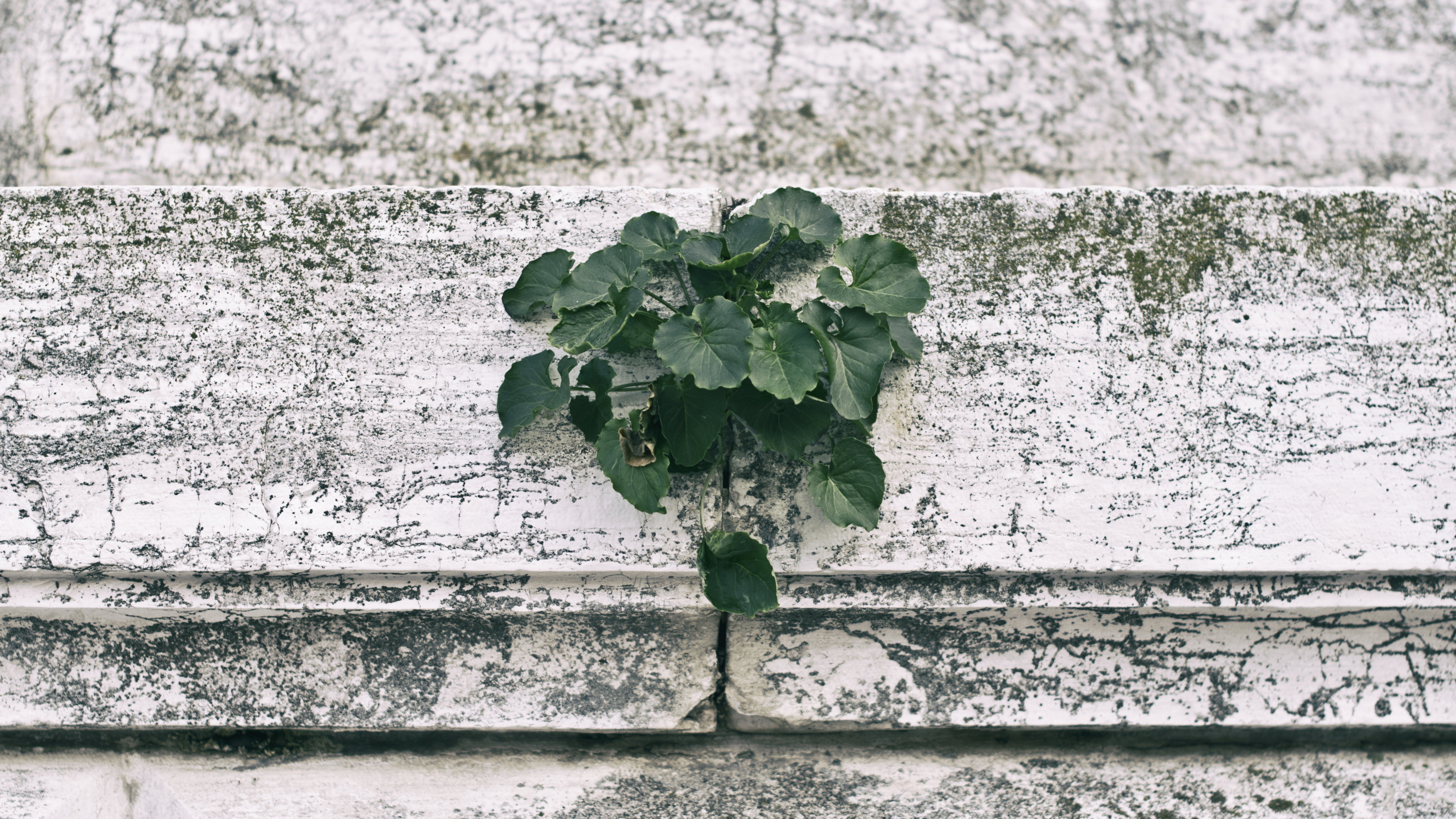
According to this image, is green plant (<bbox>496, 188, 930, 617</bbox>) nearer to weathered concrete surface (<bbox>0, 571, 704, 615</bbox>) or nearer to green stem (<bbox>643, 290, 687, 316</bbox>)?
green stem (<bbox>643, 290, 687, 316</bbox>)

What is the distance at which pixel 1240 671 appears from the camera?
3.55 ft

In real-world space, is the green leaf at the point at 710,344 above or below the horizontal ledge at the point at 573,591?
above

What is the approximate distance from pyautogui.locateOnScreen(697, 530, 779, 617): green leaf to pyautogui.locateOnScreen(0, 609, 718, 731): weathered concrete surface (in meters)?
0.21

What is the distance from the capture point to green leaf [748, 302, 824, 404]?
0.79 metres

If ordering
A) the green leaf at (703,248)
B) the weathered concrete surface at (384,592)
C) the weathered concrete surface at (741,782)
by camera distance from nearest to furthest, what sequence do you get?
the green leaf at (703,248) → the weathered concrete surface at (384,592) → the weathered concrete surface at (741,782)

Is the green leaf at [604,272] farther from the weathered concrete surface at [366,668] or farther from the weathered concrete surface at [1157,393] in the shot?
the weathered concrete surface at [366,668]

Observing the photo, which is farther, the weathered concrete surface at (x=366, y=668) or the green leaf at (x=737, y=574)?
the weathered concrete surface at (x=366, y=668)

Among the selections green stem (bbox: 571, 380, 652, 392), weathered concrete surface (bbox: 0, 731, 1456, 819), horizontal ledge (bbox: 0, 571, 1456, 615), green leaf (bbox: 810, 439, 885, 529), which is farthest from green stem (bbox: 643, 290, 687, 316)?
weathered concrete surface (bbox: 0, 731, 1456, 819)

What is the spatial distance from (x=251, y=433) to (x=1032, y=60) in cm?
171

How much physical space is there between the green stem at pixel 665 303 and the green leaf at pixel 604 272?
22 millimetres

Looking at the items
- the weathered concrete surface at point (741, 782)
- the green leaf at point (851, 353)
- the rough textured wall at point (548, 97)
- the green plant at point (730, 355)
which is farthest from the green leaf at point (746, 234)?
the weathered concrete surface at point (741, 782)

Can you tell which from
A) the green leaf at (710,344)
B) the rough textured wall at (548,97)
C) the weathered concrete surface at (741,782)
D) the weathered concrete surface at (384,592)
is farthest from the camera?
the rough textured wall at (548,97)

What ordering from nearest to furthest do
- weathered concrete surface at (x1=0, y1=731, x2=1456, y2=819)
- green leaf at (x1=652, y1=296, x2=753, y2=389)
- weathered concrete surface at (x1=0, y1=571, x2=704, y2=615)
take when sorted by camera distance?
green leaf at (x1=652, y1=296, x2=753, y2=389) → weathered concrete surface at (x1=0, y1=571, x2=704, y2=615) → weathered concrete surface at (x1=0, y1=731, x2=1456, y2=819)

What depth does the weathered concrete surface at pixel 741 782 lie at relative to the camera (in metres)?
1.12
